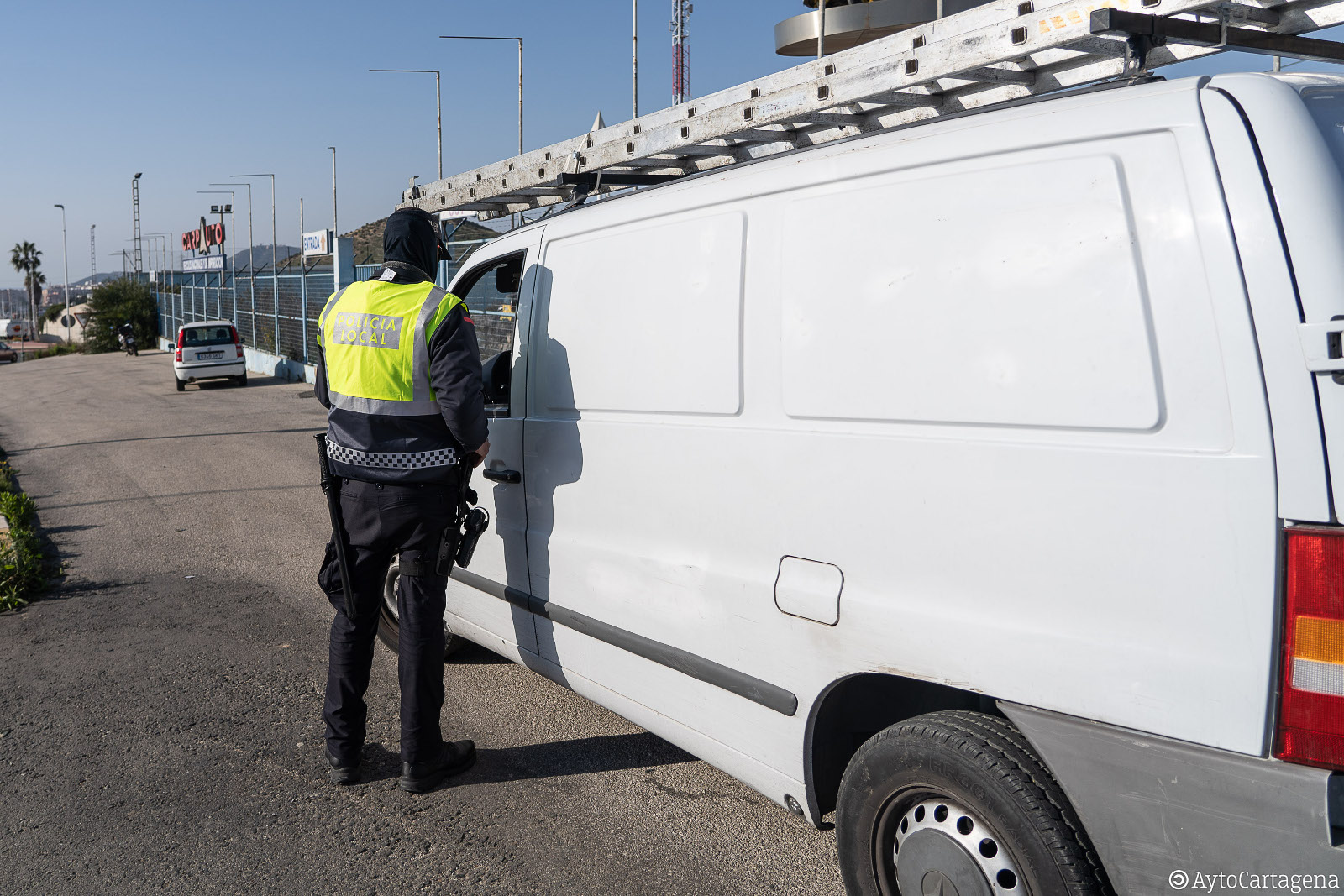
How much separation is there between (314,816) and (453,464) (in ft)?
4.09

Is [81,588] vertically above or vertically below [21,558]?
below

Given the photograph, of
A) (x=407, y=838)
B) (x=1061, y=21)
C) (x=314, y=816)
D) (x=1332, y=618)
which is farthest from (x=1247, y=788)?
(x=314, y=816)

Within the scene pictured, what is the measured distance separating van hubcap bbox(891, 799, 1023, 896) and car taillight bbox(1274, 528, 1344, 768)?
25.2 inches

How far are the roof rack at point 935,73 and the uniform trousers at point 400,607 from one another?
1.45m

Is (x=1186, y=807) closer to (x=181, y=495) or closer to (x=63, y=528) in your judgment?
(x=63, y=528)

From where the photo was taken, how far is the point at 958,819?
222cm

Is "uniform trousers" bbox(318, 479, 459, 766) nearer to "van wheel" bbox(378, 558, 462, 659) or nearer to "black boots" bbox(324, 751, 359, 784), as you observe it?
"black boots" bbox(324, 751, 359, 784)

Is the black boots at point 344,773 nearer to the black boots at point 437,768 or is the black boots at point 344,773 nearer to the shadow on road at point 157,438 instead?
the black boots at point 437,768

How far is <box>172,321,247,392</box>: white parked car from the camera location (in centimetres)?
2191

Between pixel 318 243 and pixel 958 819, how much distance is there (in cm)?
2823

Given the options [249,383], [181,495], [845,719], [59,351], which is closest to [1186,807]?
[845,719]

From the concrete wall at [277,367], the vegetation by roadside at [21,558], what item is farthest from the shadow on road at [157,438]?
the concrete wall at [277,367]

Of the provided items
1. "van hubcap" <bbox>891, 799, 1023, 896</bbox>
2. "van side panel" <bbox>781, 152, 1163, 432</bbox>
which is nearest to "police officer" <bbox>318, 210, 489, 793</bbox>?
"van side panel" <bbox>781, 152, 1163, 432</bbox>

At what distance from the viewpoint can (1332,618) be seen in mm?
1715
